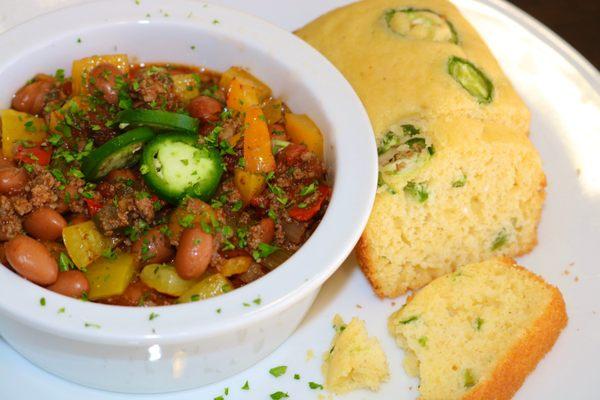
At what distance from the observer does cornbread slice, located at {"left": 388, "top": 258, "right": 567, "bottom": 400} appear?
131 inches

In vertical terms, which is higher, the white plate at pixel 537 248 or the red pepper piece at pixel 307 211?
the red pepper piece at pixel 307 211

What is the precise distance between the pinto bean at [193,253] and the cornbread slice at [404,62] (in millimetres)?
1129

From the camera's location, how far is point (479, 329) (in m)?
3.50

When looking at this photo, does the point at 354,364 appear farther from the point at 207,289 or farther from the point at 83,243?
the point at 83,243

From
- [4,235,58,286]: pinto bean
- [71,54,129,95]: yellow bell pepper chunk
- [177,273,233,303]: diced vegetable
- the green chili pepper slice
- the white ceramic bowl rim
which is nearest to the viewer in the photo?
the white ceramic bowl rim

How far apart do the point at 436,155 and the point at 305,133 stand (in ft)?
2.00

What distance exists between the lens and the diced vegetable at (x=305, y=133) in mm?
3580

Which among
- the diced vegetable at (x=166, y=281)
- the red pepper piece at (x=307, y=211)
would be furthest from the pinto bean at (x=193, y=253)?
the red pepper piece at (x=307, y=211)

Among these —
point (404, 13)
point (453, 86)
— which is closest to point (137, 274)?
point (453, 86)

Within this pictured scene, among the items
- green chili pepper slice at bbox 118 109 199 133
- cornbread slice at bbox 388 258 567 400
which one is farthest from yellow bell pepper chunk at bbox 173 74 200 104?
cornbread slice at bbox 388 258 567 400

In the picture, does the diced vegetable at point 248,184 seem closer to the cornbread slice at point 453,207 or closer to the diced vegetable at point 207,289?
the diced vegetable at point 207,289

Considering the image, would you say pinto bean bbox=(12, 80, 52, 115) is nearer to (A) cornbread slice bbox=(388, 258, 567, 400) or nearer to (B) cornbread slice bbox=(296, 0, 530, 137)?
(B) cornbread slice bbox=(296, 0, 530, 137)

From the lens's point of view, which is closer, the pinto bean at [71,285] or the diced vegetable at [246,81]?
the pinto bean at [71,285]

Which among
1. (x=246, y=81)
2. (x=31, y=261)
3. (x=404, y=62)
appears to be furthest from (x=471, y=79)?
(x=31, y=261)
